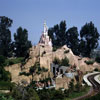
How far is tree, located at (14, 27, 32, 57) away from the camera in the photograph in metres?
47.6

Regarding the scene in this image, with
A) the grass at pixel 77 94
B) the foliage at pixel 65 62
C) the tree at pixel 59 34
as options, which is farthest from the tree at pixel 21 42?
the grass at pixel 77 94

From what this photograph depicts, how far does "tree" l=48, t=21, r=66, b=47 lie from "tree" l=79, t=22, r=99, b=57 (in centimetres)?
481

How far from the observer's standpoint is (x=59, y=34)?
2077 inches

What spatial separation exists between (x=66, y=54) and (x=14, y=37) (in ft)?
50.5

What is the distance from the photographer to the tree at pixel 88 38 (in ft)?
155

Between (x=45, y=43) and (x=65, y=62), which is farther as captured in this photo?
(x=45, y=43)

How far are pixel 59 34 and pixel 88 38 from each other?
295 inches

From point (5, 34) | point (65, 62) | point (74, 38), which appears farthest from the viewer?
point (74, 38)

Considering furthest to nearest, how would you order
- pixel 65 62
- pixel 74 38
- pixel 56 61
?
1. pixel 74 38
2. pixel 56 61
3. pixel 65 62

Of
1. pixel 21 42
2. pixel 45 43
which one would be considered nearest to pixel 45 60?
pixel 45 43

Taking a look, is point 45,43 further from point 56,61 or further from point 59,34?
point 59,34

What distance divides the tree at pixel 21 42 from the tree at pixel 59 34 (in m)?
7.10

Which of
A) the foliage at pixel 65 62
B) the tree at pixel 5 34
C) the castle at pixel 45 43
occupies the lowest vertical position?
the foliage at pixel 65 62

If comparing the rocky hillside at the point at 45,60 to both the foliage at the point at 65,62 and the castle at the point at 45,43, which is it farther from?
the foliage at the point at 65,62
